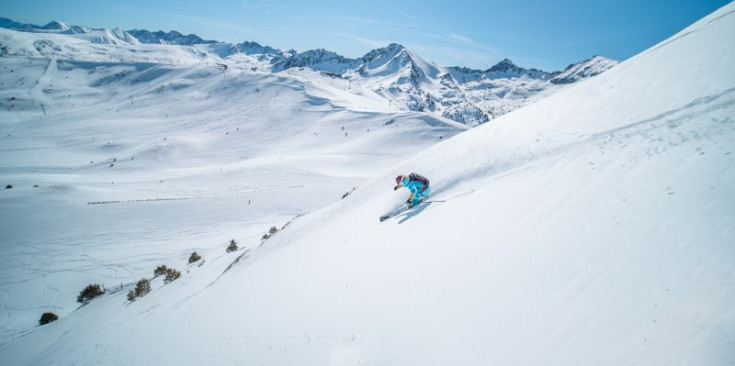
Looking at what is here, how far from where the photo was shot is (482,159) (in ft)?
39.9

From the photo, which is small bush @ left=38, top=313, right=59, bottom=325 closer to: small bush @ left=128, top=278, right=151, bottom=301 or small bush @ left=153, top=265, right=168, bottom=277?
small bush @ left=153, top=265, right=168, bottom=277

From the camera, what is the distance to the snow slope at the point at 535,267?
415 cm

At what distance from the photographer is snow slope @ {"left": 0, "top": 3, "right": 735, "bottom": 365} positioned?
4.15m

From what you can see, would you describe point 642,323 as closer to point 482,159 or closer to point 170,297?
point 482,159

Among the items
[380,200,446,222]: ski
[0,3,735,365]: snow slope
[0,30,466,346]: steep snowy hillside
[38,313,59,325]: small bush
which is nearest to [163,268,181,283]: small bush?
[0,30,466,346]: steep snowy hillside

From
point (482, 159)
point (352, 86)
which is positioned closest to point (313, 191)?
point (482, 159)

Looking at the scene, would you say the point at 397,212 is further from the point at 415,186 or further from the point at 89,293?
the point at 89,293

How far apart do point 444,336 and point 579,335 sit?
1.93 m

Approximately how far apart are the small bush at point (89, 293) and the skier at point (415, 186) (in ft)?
59.4

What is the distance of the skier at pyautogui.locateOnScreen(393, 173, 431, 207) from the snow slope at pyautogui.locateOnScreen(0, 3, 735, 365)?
0.81 m

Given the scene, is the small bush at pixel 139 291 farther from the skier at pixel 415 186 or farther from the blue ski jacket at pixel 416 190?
the blue ski jacket at pixel 416 190

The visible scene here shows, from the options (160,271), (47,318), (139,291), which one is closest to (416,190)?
(139,291)

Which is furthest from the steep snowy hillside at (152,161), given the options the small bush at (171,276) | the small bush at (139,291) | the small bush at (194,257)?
the small bush at (139,291)

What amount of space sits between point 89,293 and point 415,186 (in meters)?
19.1
